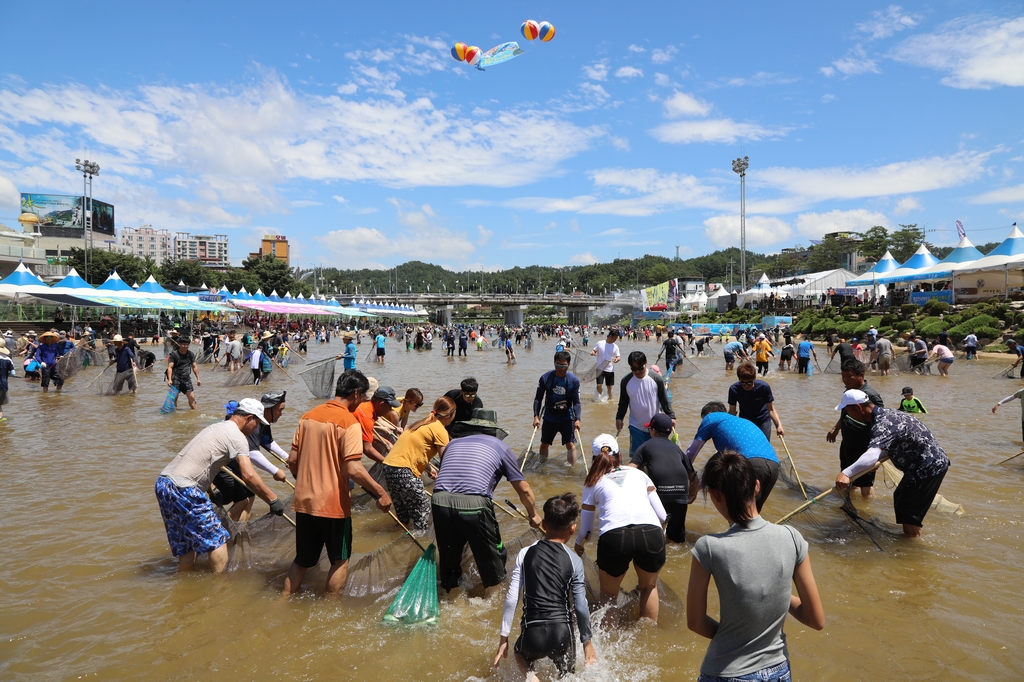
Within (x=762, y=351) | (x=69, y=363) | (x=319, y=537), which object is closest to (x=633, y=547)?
(x=319, y=537)

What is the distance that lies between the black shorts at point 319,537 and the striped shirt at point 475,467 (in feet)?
2.64

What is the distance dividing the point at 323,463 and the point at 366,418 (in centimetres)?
151

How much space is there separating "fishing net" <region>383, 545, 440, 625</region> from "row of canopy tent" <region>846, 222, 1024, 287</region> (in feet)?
122

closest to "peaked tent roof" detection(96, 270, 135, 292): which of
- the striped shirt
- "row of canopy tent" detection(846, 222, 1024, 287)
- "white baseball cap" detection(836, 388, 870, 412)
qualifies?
the striped shirt

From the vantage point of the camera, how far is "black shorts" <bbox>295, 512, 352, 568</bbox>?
13.6 feet

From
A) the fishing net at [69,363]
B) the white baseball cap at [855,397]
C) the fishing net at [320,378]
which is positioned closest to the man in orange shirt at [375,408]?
the white baseball cap at [855,397]

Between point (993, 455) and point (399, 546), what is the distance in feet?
29.6

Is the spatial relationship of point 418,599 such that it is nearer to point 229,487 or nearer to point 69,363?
point 229,487

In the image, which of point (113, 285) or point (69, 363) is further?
point (113, 285)

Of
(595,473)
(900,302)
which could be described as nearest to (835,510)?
(595,473)

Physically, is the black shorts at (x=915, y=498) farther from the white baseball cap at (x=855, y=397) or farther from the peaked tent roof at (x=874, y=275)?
the peaked tent roof at (x=874, y=275)

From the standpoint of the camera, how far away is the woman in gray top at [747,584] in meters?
Answer: 2.13

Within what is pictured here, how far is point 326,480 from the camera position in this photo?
4.06m

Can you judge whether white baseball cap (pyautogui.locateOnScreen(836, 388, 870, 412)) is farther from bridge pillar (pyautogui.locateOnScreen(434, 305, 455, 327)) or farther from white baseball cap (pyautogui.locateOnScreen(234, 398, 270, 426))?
bridge pillar (pyautogui.locateOnScreen(434, 305, 455, 327))
